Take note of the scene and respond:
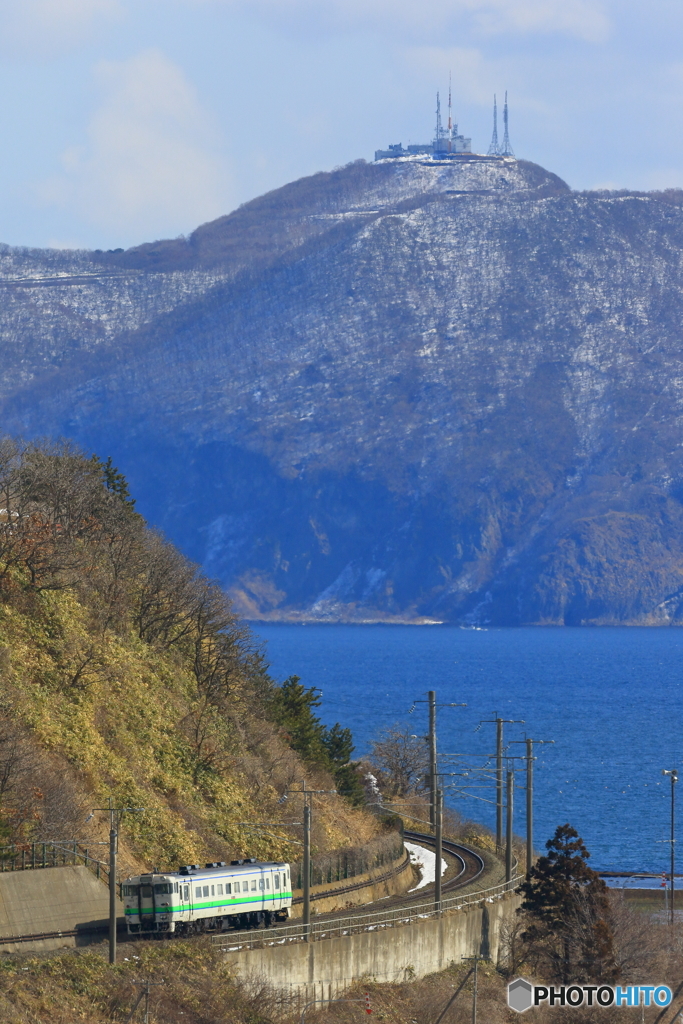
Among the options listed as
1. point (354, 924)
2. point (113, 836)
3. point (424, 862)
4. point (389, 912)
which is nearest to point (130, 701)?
point (389, 912)

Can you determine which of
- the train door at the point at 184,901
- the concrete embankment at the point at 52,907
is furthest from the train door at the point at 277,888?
the concrete embankment at the point at 52,907

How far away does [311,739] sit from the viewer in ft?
246

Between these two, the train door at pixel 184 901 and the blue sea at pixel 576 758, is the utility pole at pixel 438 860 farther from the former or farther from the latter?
the train door at pixel 184 901

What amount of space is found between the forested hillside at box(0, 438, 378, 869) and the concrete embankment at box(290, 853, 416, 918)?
247cm

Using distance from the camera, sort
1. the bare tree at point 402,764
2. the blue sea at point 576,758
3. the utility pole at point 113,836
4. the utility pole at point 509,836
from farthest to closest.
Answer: the blue sea at point 576,758
the bare tree at point 402,764
the utility pole at point 509,836
the utility pole at point 113,836

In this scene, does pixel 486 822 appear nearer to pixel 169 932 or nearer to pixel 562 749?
pixel 562 749

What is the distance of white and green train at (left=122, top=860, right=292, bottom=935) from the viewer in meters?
43.8

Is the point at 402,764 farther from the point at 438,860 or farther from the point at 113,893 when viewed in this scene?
the point at 113,893

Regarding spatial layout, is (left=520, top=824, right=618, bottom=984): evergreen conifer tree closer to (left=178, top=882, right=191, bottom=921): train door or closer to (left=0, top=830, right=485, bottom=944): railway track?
(left=0, top=830, right=485, bottom=944): railway track

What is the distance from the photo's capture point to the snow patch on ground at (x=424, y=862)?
63.2 meters

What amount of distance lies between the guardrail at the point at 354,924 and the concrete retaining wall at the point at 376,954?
1.51 feet

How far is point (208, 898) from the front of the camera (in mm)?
45219

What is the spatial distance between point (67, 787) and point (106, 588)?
60.4 feet

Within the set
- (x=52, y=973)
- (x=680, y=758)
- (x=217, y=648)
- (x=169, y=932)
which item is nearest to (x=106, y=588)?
(x=217, y=648)
